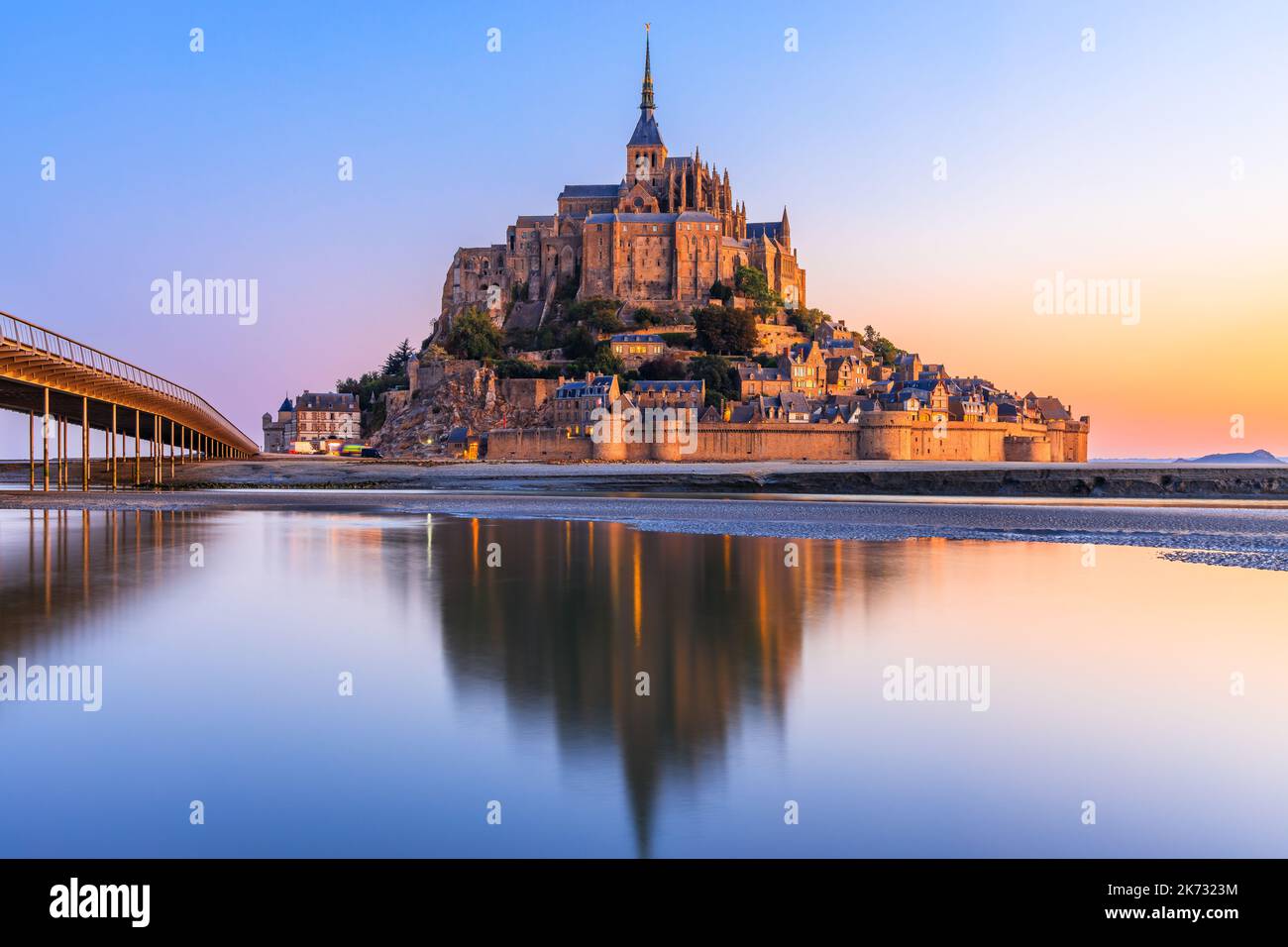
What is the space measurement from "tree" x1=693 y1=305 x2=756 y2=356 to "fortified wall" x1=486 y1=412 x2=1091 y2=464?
14.9 meters

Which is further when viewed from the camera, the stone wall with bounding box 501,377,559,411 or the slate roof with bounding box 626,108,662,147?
the slate roof with bounding box 626,108,662,147

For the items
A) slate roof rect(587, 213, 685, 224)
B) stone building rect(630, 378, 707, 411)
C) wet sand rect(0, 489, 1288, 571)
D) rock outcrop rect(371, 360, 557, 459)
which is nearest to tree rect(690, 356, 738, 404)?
→ stone building rect(630, 378, 707, 411)

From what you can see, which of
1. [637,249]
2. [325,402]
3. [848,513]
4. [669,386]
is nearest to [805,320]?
[637,249]

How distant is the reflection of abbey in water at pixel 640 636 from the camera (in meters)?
6.24

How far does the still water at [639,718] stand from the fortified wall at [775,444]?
5535 centimetres

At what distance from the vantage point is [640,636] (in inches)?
366

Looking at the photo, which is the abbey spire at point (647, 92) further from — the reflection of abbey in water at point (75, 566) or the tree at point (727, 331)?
the reflection of abbey in water at point (75, 566)

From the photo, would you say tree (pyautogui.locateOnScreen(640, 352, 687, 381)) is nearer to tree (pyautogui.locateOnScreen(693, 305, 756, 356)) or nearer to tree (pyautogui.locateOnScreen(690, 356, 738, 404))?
tree (pyautogui.locateOnScreen(690, 356, 738, 404))

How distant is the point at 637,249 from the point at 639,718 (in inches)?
3455

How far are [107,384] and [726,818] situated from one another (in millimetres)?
33263

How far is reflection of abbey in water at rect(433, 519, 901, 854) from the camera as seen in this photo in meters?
6.24

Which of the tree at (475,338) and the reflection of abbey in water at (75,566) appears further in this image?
the tree at (475,338)

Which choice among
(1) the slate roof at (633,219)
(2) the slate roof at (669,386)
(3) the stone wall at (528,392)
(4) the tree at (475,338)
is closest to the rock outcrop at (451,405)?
(3) the stone wall at (528,392)

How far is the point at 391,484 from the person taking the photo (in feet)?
148
